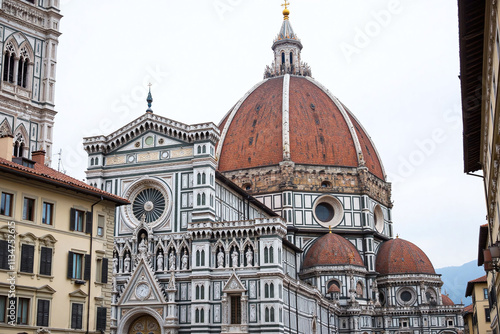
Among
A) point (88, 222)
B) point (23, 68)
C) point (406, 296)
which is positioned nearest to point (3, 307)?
point (88, 222)

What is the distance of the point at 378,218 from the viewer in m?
85.7

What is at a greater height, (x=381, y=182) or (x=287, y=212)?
(x=381, y=182)

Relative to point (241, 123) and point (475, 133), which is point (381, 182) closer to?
point (241, 123)

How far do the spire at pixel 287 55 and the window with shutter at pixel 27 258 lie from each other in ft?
233

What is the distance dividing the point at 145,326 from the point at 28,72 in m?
23.1

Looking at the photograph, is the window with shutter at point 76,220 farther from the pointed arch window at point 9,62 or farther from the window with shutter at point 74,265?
the pointed arch window at point 9,62

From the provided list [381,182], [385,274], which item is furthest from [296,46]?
[385,274]

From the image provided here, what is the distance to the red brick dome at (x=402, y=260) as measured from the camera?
77062 mm

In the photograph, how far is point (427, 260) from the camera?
79500 mm

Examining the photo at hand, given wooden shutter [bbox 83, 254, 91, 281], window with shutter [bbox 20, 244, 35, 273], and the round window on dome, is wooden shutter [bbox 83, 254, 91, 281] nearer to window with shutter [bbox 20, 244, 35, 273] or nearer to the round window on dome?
window with shutter [bbox 20, 244, 35, 273]

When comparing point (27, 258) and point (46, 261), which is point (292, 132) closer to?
point (46, 261)

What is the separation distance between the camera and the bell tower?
5416 cm

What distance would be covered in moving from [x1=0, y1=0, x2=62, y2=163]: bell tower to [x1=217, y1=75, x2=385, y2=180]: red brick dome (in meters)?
31.7

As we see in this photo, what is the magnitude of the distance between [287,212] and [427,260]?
17417 millimetres
